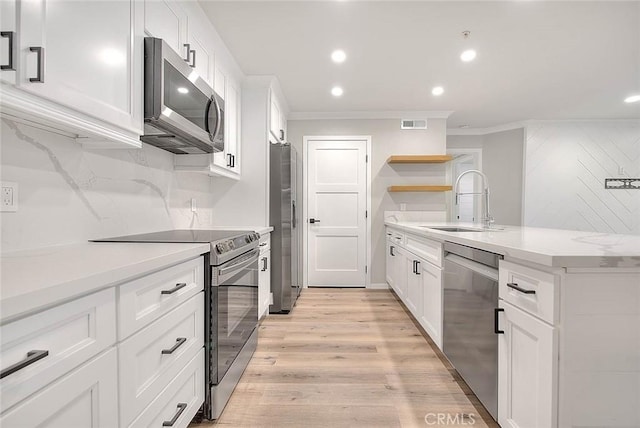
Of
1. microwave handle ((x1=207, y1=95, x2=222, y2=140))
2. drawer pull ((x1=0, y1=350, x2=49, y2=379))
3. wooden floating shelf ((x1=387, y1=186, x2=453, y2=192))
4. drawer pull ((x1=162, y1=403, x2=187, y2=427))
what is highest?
microwave handle ((x1=207, y1=95, x2=222, y2=140))

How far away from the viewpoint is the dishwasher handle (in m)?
1.42

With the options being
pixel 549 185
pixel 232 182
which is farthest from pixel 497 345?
pixel 549 185

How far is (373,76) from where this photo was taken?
3150mm

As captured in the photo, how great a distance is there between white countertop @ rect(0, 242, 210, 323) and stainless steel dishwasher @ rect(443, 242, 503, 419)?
1.35 meters

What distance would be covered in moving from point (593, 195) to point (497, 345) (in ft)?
16.0

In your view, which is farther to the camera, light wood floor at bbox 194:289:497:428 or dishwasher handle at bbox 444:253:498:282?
light wood floor at bbox 194:289:497:428

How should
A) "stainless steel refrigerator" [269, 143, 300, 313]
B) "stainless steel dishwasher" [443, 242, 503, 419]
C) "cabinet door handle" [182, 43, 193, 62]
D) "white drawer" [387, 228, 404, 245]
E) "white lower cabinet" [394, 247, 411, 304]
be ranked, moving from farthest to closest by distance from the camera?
"white drawer" [387, 228, 404, 245]
"stainless steel refrigerator" [269, 143, 300, 313]
"white lower cabinet" [394, 247, 411, 304]
"cabinet door handle" [182, 43, 193, 62]
"stainless steel dishwasher" [443, 242, 503, 419]

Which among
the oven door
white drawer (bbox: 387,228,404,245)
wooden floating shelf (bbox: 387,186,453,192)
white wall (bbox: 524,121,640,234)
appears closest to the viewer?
the oven door

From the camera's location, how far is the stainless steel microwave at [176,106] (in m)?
1.45

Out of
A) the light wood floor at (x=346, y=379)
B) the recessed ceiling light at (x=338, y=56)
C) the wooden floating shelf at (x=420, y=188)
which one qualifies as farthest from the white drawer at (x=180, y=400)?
the wooden floating shelf at (x=420, y=188)

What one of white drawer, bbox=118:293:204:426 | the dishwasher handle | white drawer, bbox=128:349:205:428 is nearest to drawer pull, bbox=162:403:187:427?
white drawer, bbox=128:349:205:428

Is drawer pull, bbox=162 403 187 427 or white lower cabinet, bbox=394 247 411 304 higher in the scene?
white lower cabinet, bbox=394 247 411 304

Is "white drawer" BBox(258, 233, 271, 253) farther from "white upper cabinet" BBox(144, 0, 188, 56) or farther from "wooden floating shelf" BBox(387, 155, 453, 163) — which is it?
"wooden floating shelf" BBox(387, 155, 453, 163)

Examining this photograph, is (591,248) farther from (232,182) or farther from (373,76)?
(232,182)
